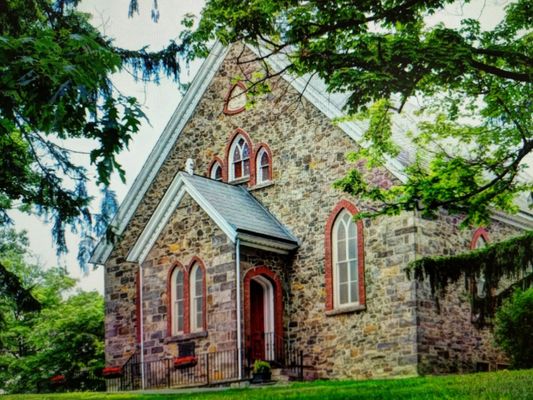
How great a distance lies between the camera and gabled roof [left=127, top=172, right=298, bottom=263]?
23109 mm

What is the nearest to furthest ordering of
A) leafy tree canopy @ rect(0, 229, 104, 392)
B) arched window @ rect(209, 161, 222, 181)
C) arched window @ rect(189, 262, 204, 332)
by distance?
arched window @ rect(189, 262, 204, 332), arched window @ rect(209, 161, 222, 181), leafy tree canopy @ rect(0, 229, 104, 392)

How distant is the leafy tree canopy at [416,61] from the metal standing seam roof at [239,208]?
6222mm

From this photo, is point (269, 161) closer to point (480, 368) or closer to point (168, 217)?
point (168, 217)

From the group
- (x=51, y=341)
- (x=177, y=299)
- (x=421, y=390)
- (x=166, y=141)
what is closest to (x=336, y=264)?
(x=177, y=299)

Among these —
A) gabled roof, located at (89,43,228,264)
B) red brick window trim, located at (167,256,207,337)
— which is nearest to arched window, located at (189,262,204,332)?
red brick window trim, located at (167,256,207,337)

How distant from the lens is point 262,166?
85.3 ft

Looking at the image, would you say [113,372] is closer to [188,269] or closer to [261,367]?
[188,269]

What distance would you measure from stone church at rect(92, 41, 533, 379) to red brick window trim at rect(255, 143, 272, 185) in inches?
1.4

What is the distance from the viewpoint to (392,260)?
22359 mm

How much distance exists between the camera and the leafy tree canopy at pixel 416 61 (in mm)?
13781

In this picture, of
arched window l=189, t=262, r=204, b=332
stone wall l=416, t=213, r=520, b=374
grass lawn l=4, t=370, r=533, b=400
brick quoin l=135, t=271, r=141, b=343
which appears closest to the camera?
grass lawn l=4, t=370, r=533, b=400

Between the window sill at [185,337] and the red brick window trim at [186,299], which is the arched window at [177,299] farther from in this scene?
the window sill at [185,337]

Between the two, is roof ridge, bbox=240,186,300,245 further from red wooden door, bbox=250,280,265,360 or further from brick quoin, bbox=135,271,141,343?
brick quoin, bbox=135,271,141,343

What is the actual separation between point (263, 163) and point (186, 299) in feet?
14.5
